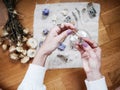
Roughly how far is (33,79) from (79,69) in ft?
0.94

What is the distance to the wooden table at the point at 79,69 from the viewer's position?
983mm

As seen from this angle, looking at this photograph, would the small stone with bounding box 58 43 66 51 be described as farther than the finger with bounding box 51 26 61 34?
Yes

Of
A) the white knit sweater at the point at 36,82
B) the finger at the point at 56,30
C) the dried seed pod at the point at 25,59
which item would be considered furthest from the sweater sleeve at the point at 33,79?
the dried seed pod at the point at 25,59

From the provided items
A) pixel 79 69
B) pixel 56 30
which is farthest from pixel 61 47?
pixel 56 30

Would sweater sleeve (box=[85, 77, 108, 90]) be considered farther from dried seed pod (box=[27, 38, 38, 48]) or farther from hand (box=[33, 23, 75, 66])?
dried seed pod (box=[27, 38, 38, 48])

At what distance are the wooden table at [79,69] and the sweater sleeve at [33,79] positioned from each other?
235mm

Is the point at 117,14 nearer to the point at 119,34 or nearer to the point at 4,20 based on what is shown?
the point at 119,34

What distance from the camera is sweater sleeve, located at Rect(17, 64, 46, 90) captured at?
2.40ft

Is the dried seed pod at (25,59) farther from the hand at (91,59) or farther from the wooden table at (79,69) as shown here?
the hand at (91,59)

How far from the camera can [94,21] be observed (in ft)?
3.26

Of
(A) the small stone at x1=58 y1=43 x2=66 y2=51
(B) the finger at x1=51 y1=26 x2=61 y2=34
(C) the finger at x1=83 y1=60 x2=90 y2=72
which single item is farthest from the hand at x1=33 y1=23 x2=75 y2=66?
(A) the small stone at x1=58 y1=43 x2=66 y2=51

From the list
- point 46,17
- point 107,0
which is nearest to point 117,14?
point 107,0

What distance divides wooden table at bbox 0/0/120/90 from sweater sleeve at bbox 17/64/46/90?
9.3 inches

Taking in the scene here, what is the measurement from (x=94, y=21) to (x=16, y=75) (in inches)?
14.7
